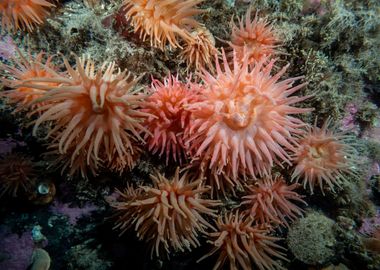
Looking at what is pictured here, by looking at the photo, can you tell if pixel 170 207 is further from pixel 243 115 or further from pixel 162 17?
pixel 162 17

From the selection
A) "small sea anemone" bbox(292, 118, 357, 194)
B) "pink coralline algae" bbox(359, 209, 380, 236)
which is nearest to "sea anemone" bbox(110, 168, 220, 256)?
"small sea anemone" bbox(292, 118, 357, 194)

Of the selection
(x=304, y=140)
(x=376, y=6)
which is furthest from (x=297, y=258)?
(x=376, y=6)

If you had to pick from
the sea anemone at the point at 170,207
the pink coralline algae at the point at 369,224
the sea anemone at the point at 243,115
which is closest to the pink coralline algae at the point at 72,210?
the sea anemone at the point at 170,207

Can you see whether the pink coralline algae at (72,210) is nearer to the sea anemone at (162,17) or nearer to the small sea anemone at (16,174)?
the small sea anemone at (16,174)

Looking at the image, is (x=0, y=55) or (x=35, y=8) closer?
(x=35, y=8)

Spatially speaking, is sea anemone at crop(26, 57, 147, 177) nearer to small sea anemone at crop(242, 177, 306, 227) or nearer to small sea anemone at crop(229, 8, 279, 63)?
small sea anemone at crop(229, 8, 279, 63)

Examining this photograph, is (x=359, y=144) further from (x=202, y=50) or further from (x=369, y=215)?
(x=202, y=50)
